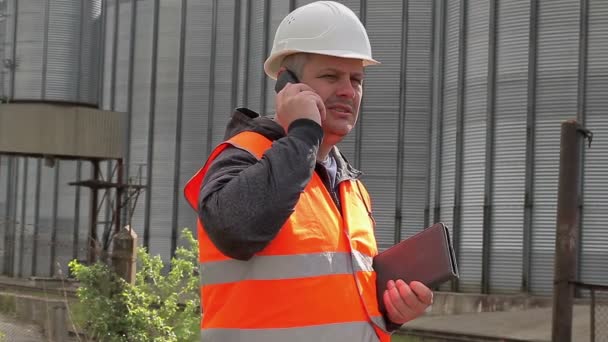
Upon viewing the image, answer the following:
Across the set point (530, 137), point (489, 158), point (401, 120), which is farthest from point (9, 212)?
point (530, 137)

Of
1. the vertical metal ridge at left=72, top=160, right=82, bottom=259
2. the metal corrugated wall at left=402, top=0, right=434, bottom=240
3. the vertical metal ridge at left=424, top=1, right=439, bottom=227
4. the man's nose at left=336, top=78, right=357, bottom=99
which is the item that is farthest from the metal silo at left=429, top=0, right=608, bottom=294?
the man's nose at left=336, top=78, right=357, bottom=99

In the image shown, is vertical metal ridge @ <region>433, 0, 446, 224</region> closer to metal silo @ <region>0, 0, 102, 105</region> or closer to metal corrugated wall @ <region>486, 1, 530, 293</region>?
metal corrugated wall @ <region>486, 1, 530, 293</region>

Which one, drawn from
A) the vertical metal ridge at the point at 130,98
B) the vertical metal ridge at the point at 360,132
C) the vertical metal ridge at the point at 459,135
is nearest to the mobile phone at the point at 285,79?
the vertical metal ridge at the point at 459,135

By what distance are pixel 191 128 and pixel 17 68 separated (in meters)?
7.87

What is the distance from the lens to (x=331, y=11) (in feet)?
11.5

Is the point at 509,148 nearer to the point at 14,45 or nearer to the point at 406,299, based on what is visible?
the point at 14,45

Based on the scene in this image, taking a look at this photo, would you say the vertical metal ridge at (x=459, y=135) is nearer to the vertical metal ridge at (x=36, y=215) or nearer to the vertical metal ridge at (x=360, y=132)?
the vertical metal ridge at (x=360, y=132)

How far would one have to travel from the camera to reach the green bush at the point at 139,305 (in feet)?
37.0

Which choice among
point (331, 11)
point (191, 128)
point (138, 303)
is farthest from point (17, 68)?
point (331, 11)

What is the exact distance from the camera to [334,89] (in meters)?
3.34

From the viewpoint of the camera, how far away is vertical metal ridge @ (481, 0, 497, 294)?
2444 cm

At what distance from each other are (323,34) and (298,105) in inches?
12.5

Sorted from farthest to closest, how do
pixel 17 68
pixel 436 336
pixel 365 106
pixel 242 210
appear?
1. pixel 17 68
2. pixel 365 106
3. pixel 436 336
4. pixel 242 210

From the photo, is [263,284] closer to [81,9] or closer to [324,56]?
[324,56]
